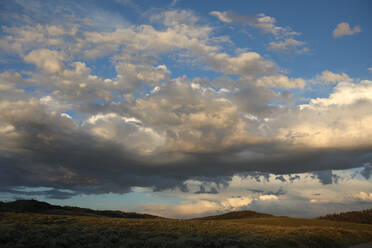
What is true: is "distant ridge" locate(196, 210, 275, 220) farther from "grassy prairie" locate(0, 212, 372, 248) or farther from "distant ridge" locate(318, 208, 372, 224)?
"grassy prairie" locate(0, 212, 372, 248)

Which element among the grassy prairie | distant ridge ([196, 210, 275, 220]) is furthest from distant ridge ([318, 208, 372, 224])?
the grassy prairie

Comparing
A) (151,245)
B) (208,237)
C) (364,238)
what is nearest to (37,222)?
(151,245)

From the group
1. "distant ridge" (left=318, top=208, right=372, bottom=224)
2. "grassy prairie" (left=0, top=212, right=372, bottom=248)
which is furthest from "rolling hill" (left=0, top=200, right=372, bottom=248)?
"distant ridge" (left=318, top=208, right=372, bottom=224)

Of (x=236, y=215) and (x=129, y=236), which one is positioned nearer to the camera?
(x=129, y=236)

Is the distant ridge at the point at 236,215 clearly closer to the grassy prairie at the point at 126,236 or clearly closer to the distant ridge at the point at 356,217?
the distant ridge at the point at 356,217

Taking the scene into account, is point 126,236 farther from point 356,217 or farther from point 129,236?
point 356,217

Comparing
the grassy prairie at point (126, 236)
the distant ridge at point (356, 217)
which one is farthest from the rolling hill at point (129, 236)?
the distant ridge at point (356, 217)

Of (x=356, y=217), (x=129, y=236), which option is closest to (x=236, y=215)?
(x=356, y=217)

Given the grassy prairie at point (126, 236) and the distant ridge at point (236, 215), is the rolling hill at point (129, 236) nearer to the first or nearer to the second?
the grassy prairie at point (126, 236)

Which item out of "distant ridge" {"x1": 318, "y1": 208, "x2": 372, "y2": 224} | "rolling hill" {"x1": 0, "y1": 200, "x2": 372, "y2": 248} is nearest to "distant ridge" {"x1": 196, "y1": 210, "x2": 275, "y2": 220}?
"distant ridge" {"x1": 318, "y1": 208, "x2": 372, "y2": 224}

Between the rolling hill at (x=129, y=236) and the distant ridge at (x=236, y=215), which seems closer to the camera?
the rolling hill at (x=129, y=236)

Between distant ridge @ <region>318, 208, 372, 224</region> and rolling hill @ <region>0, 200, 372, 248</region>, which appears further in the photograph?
distant ridge @ <region>318, 208, 372, 224</region>

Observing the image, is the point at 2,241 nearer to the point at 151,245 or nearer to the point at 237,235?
the point at 151,245

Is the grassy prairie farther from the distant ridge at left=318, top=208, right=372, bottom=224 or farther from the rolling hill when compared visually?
the distant ridge at left=318, top=208, right=372, bottom=224
